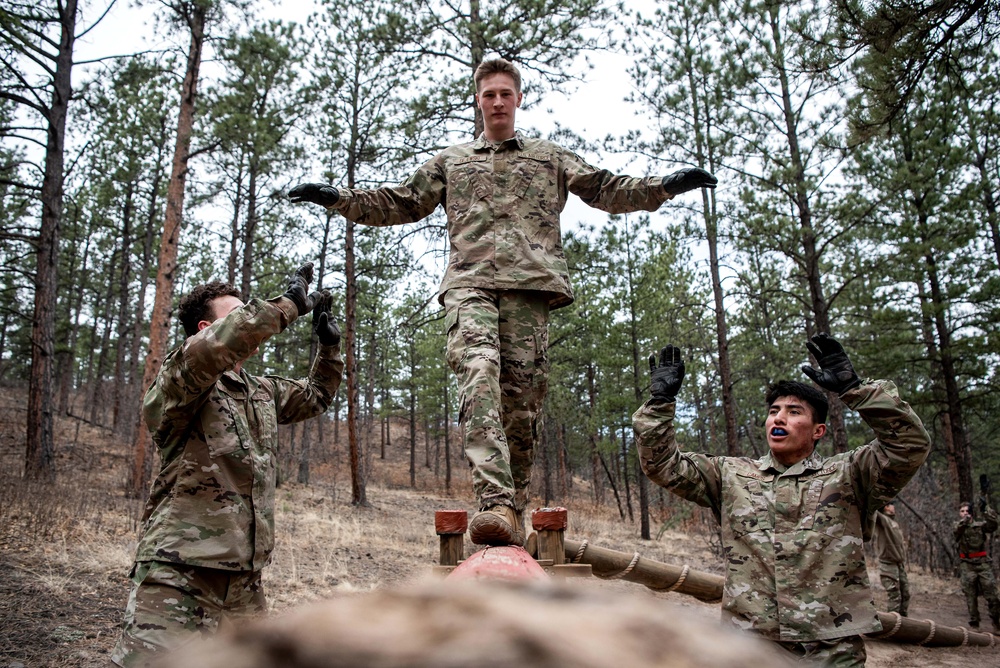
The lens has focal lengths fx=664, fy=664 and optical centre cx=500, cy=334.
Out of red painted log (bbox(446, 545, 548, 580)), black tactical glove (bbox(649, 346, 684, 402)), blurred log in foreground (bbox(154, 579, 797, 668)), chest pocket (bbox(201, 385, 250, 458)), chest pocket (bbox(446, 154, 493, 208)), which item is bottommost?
red painted log (bbox(446, 545, 548, 580))

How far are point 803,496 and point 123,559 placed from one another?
6.99 meters

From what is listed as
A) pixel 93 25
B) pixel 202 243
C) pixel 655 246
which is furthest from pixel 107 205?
pixel 655 246

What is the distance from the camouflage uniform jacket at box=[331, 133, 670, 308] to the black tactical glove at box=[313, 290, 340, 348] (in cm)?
53

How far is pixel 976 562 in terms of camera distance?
37.0 feet

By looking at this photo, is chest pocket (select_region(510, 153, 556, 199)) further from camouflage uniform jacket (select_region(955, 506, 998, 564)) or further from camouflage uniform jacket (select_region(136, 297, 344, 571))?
camouflage uniform jacket (select_region(955, 506, 998, 564))

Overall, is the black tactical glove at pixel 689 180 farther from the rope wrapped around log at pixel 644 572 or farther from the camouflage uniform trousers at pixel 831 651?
the rope wrapped around log at pixel 644 572

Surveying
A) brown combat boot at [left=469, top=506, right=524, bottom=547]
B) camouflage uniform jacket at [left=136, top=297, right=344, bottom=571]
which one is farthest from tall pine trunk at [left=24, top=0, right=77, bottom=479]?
brown combat boot at [left=469, top=506, right=524, bottom=547]

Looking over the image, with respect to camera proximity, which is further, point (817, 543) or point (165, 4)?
point (165, 4)

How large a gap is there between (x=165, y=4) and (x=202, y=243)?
12847mm

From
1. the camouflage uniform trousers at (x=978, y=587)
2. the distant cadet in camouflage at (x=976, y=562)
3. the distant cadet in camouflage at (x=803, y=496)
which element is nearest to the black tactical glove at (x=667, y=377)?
the distant cadet in camouflage at (x=803, y=496)

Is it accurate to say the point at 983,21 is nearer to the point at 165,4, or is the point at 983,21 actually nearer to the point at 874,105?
the point at 874,105

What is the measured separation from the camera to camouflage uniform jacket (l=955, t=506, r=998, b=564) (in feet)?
36.7

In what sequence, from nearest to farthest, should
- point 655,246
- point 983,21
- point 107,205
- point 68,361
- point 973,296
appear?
point 983,21 → point 973,296 → point 655,246 → point 107,205 → point 68,361

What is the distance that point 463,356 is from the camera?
10.3 ft
